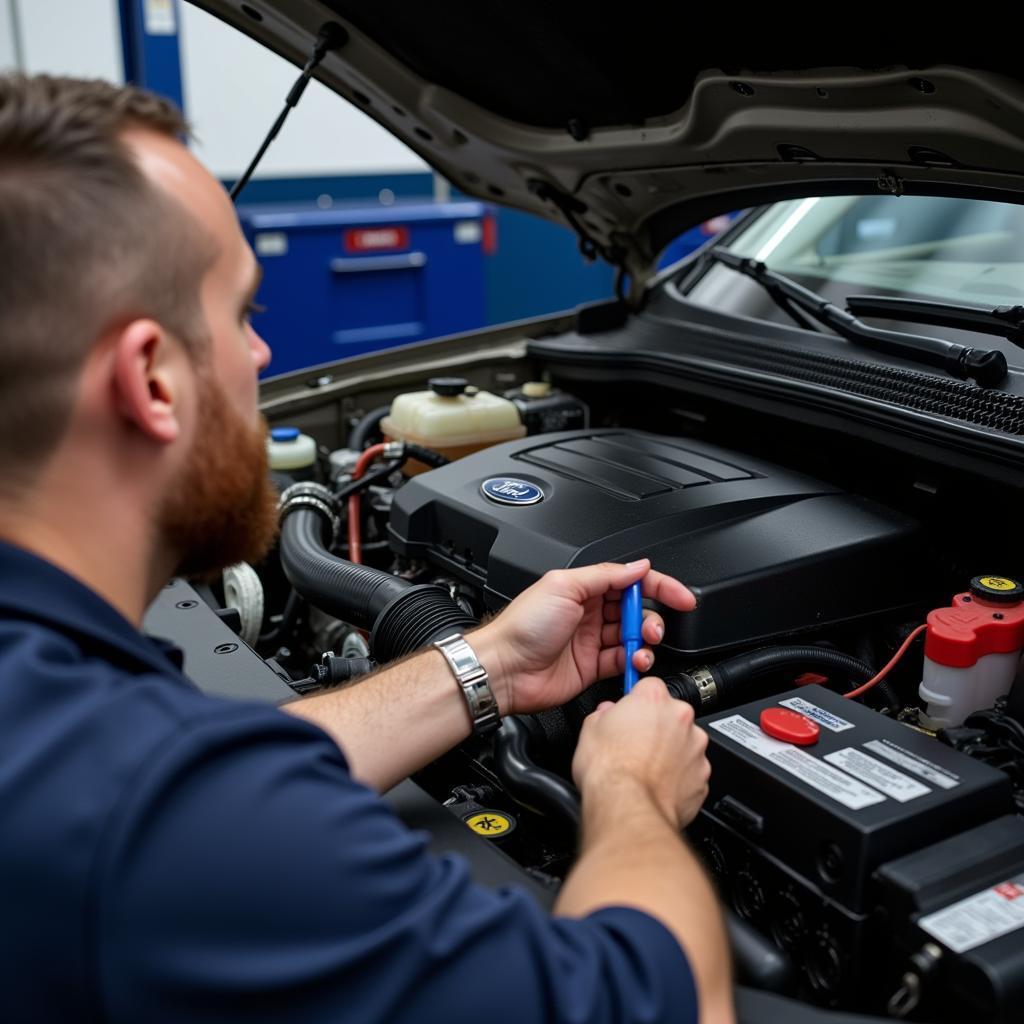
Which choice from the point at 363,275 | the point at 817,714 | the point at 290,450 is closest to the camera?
the point at 817,714

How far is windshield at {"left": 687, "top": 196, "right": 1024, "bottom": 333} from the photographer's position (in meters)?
1.69

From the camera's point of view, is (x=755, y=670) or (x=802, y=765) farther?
(x=755, y=670)

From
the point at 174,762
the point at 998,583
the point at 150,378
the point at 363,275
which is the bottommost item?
the point at 363,275

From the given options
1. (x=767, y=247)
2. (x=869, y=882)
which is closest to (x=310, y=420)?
(x=767, y=247)

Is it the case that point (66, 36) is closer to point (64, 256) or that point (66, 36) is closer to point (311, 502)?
point (311, 502)

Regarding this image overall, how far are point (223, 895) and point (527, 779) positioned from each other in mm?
546

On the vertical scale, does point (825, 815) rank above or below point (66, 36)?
below

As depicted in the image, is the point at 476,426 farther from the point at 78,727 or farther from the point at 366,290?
the point at 366,290

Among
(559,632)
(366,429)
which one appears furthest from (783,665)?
(366,429)

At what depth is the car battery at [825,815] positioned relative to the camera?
0.95m

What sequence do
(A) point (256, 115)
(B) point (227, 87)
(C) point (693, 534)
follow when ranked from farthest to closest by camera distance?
(A) point (256, 115)
(B) point (227, 87)
(C) point (693, 534)

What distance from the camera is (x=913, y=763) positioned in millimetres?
1036

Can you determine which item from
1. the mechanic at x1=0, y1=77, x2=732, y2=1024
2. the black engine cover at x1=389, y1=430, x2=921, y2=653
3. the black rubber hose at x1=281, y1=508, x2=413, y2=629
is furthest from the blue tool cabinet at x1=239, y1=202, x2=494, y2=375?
the mechanic at x1=0, y1=77, x2=732, y2=1024

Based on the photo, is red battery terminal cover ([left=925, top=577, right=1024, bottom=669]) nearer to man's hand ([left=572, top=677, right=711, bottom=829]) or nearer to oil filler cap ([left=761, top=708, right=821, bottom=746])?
oil filler cap ([left=761, top=708, right=821, bottom=746])
